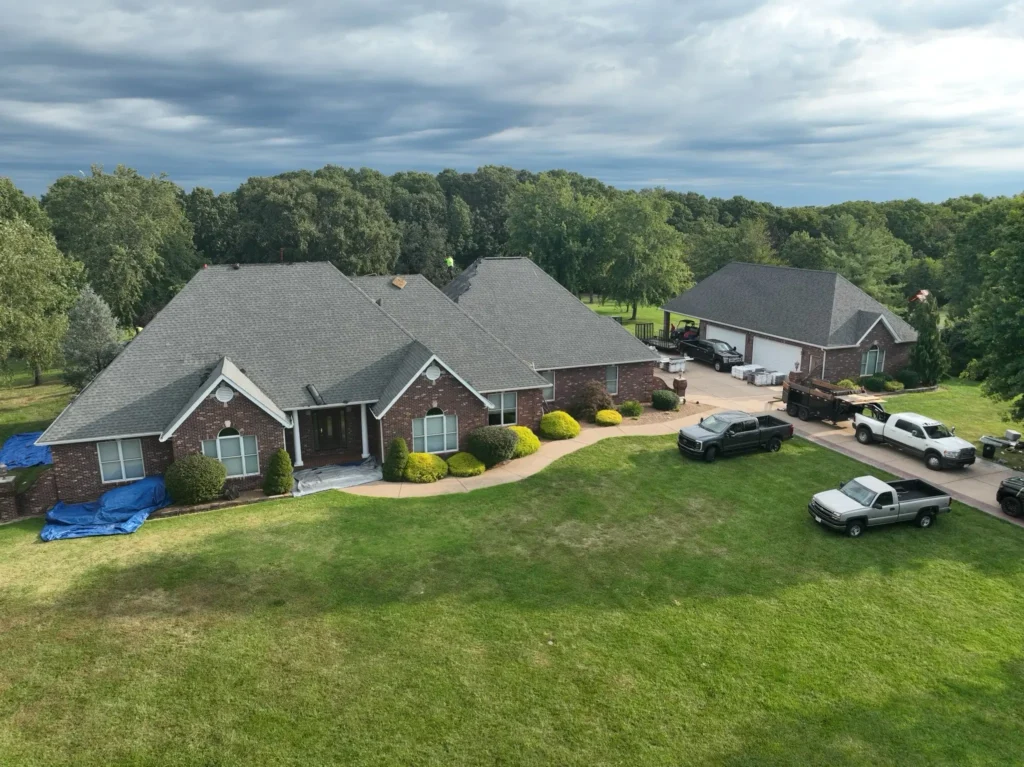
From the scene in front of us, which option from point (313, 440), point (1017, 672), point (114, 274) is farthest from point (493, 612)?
point (114, 274)

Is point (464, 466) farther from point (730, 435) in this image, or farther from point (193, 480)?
point (730, 435)

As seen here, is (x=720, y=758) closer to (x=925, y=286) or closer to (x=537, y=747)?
(x=537, y=747)

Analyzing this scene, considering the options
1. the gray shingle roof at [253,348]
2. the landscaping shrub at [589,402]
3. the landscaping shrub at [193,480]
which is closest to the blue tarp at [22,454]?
the gray shingle roof at [253,348]

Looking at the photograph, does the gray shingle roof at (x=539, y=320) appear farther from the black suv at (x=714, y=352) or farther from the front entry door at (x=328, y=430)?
the black suv at (x=714, y=352)

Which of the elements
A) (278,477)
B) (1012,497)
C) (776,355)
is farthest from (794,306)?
(278,477)

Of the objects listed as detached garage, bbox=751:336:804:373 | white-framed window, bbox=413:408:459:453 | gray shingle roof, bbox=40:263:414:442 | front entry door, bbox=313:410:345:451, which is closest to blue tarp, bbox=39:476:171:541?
gray shingle roof, bbox=40:263:414:442
